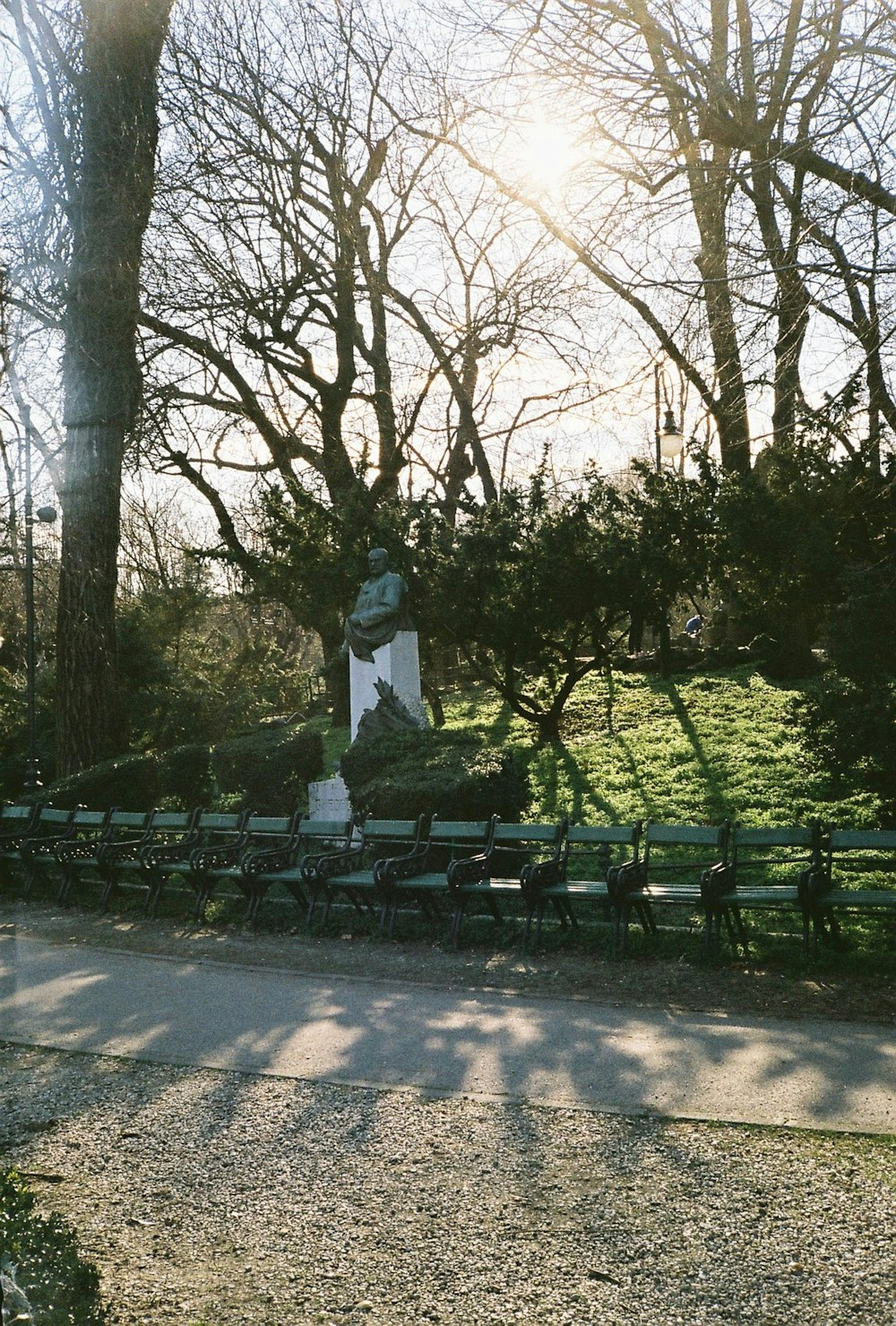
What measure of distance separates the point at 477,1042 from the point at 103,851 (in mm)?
6673

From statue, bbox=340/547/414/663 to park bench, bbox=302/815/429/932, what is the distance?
406 centimetres

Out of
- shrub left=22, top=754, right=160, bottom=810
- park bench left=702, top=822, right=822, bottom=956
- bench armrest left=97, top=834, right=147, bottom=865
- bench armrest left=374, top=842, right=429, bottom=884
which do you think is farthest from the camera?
shrub left=22, top=754, right=160, bottom=810

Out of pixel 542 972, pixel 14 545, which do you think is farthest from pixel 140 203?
pixel 542 972

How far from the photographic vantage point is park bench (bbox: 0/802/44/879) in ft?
46.0

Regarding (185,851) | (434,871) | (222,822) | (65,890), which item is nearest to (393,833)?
(434,871)

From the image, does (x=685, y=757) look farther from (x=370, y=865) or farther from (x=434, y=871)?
(x=434, y=871)

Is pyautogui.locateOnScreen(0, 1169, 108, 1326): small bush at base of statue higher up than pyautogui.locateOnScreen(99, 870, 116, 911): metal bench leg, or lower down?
lower down

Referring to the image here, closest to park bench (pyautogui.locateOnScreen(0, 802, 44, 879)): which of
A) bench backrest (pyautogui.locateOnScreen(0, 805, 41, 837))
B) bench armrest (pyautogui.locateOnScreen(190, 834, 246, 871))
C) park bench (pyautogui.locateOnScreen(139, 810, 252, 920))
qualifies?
bench backrest (pyautogui.locateOnScreen(0, 805, 41, 837))

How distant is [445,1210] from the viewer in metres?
4.64

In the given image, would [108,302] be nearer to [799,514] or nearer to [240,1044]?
[799,514]

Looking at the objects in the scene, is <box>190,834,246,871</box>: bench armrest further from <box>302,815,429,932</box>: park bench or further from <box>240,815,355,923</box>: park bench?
<box>302,815,429,932</box>: park bench

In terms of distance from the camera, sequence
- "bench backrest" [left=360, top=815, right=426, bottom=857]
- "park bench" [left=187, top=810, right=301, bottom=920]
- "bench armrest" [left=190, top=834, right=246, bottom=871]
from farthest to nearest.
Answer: "bench armrest" [left=190, top=834, right=246, bottom=871], "park bench" [left=187, top=810, right=301, bottom=920], "bench backrest" [left=360, top=815, right=426, bottom=857]

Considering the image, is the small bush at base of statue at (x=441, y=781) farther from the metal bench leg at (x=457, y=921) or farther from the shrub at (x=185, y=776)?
the shrub at (x=185, y=776)

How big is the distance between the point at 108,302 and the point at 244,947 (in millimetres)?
10256
